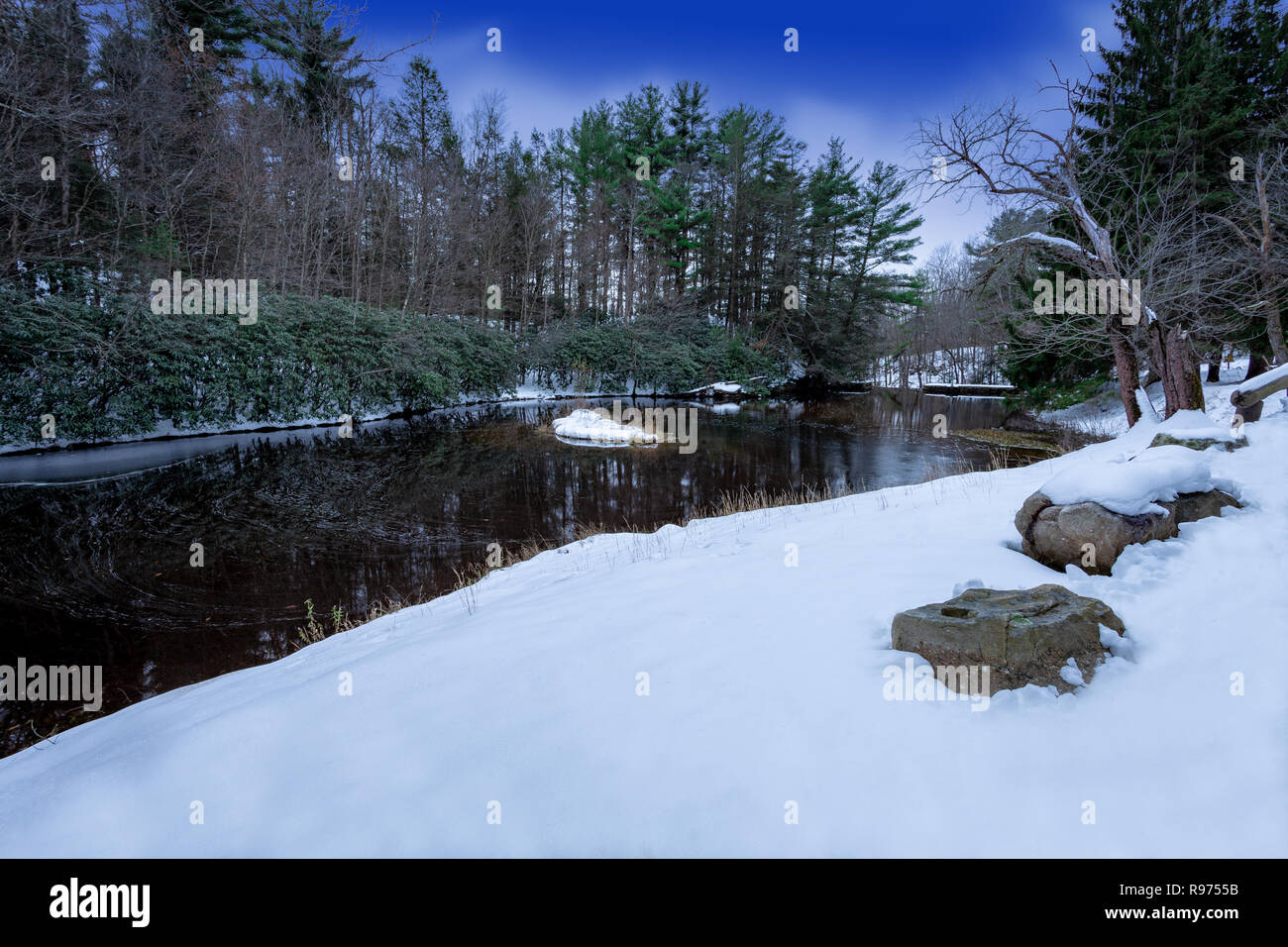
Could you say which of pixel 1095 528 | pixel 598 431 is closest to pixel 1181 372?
pixel 1095 528

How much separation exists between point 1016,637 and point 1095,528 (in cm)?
206

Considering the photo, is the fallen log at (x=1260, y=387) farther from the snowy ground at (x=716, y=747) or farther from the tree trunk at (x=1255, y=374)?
the snowy ground at (x=716, y=747)

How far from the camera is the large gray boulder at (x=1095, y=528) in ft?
12.6

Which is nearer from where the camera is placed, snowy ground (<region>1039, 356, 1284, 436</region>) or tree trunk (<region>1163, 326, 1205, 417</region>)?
tree trunk (<region>1163, 326, 1205, 417</region>)

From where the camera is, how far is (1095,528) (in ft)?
12.8

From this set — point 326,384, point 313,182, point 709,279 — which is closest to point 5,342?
point 326,384

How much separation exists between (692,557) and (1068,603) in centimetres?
318

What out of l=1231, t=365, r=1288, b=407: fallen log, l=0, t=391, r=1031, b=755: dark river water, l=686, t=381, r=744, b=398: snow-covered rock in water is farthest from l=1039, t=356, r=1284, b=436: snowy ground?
l=686, t=381, r=744, b=398: snow-covered rock in water

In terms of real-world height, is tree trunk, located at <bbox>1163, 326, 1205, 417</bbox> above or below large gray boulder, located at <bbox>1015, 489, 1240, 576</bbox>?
above

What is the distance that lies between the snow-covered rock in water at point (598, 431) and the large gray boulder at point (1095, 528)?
40.7 ft

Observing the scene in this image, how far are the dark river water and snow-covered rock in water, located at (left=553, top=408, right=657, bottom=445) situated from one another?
0.68m

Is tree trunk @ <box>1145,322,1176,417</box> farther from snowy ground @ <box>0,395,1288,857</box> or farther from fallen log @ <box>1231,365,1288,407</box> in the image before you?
snowy ground @ <box>0,395,1288,857</box>

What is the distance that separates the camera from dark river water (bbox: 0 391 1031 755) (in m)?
5.15

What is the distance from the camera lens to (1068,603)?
2820 millimetres
